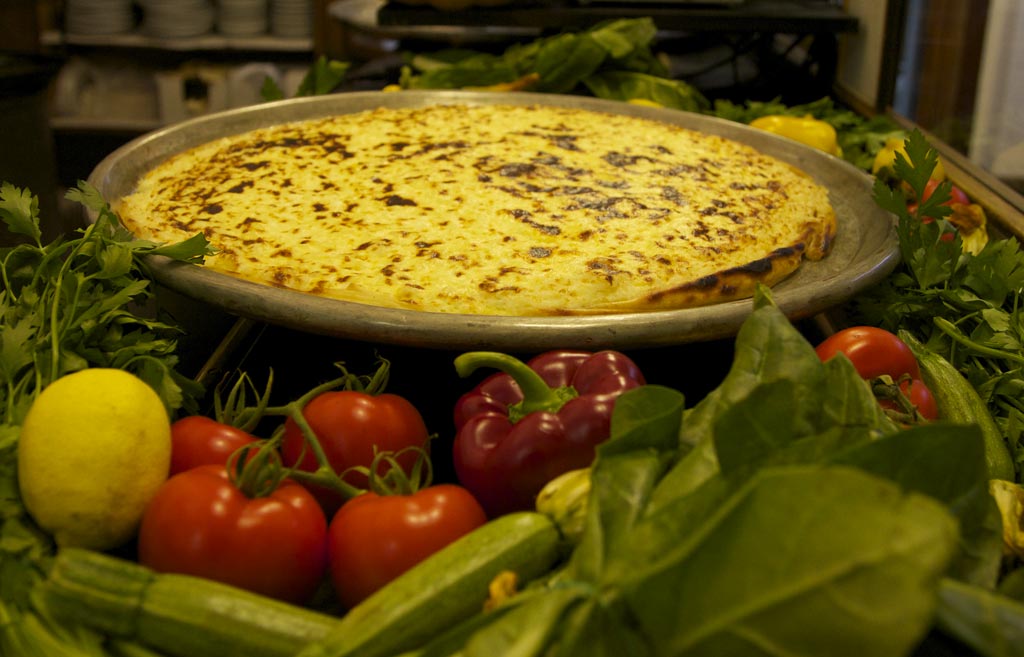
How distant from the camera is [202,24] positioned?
456 centimetres

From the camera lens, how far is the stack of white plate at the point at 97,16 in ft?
14.7

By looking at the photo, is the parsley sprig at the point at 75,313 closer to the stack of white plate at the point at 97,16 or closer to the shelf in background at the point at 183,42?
the shelf in background at the point at 183,42

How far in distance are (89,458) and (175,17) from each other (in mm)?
4136

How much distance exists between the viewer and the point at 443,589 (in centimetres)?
72

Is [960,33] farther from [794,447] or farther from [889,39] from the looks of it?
[794,447]

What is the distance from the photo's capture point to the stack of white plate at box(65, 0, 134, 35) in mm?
4480

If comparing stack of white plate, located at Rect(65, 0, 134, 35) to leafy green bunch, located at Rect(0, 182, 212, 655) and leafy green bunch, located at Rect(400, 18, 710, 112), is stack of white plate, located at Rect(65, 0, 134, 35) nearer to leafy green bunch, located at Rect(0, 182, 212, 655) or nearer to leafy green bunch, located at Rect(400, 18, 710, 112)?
leafy green bunch, located at Rect(400, 18, 710, 112)

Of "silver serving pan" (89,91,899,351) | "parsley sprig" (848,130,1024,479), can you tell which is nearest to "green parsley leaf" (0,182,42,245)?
"silver serving pan" (89,91,899,351)

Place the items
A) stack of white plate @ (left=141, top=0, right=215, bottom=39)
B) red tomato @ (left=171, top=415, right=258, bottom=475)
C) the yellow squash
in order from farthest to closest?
stack of white plate @ (left=141, top=0, right=215, bottom=39)
the yellow squash
red tomato @ (left=171, top=415, right=258, bottom=475)

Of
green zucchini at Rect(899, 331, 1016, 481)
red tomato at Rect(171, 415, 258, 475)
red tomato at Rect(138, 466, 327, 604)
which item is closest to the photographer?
red tomato at Rect(138, 466, 327, 604)

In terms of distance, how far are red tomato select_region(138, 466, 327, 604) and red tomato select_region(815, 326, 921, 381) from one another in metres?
0.63

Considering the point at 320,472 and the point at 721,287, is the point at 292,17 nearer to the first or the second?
the point at 721,287

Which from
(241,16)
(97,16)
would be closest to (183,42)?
(241,16)

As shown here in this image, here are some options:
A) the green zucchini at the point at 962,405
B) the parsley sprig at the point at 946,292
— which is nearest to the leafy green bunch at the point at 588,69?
the parsley sprig at the point at 946,292
